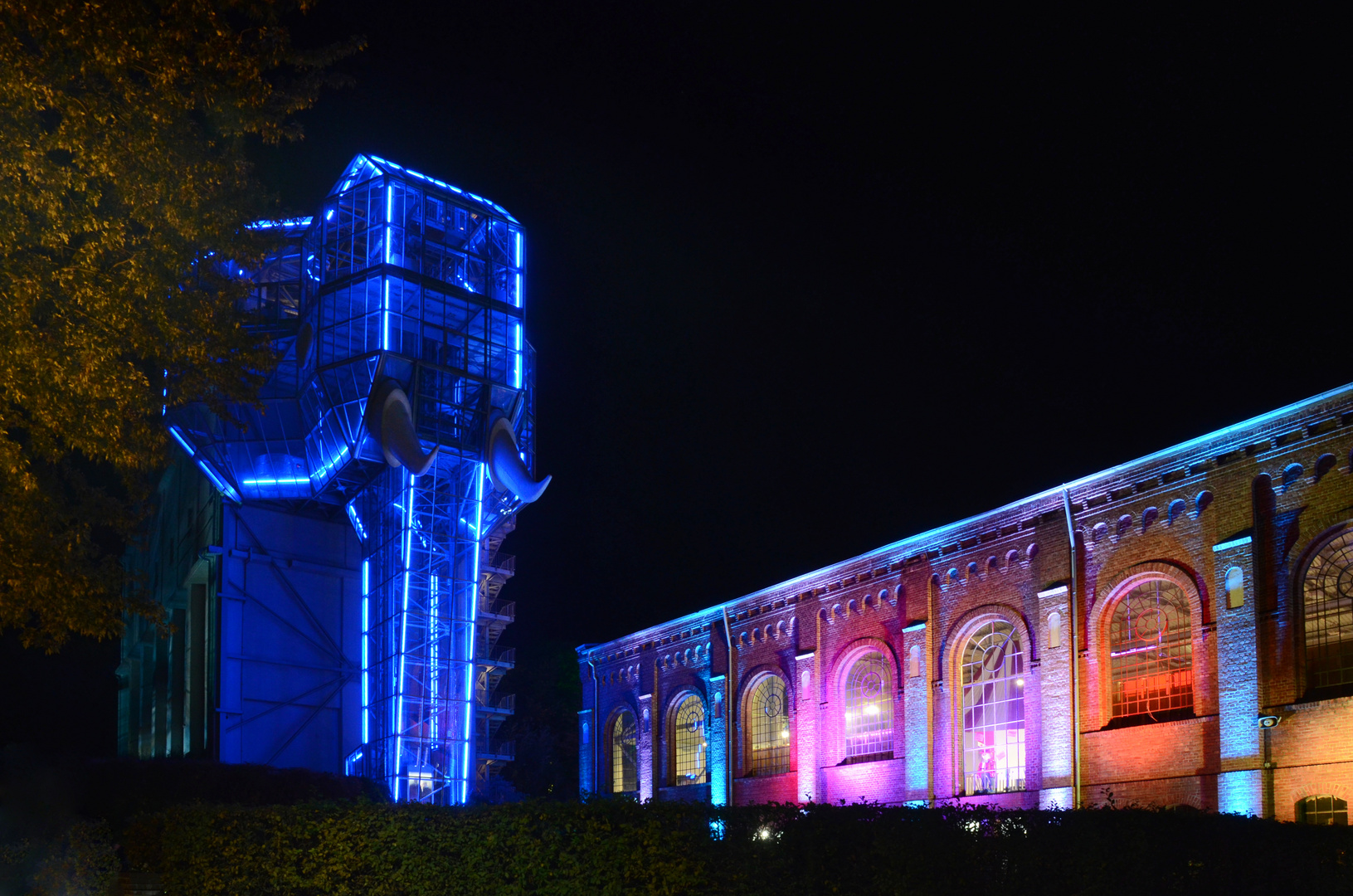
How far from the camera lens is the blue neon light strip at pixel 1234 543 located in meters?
21.1

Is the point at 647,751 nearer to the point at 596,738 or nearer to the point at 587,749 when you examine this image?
the point at 596,738

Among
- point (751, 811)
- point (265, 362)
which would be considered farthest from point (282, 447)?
point (751, 811)

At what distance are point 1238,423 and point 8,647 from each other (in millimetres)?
56561

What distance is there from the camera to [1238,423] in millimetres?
21438

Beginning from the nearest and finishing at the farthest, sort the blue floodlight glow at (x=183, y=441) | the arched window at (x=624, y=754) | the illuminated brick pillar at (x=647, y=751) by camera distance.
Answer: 1. the illuminated brick pillar at (x=647, y=751)
2. the blue floodlight glow at (x=183, y=441)
3. the arched window at (x=624, y=754)

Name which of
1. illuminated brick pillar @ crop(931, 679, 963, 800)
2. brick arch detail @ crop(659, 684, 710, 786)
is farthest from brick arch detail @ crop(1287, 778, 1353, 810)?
brick arch detail @ crop(659, 684, 710, 786)

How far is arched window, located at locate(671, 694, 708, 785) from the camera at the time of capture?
37625mm

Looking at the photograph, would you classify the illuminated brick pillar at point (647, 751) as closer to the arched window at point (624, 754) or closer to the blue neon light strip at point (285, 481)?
the arched window at point (624, 754)

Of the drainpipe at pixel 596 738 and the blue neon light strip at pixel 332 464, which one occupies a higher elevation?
the blue neon light strip at pixel 332 464

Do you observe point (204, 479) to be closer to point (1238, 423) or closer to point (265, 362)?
point (265, 362)

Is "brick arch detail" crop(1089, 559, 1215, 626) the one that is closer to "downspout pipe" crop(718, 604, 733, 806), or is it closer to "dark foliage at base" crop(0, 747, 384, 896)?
"downspout pipe" crop(718, 604, 733, 806)

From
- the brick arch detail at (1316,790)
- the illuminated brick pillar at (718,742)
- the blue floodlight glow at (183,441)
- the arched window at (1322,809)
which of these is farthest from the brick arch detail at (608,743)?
the arched window at (1322,809)

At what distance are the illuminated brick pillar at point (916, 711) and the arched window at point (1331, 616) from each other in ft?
32.7

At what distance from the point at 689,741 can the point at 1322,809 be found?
72.0 feet
